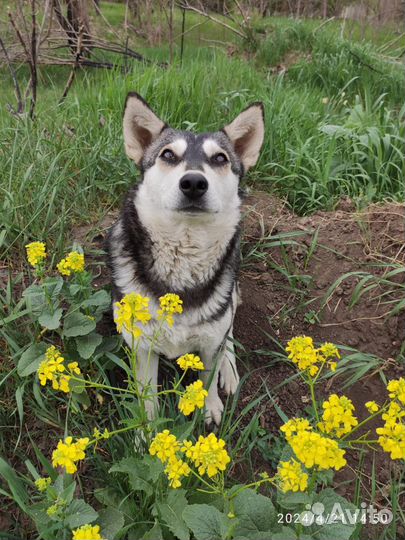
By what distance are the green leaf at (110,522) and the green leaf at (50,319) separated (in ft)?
2.65

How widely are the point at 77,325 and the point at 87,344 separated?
0.36 ft

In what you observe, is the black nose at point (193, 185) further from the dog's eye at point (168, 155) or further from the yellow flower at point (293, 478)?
the yellow flower at point (293, 478)

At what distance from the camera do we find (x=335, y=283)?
2715 mm

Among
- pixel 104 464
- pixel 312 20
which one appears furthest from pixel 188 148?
pixel 312 20

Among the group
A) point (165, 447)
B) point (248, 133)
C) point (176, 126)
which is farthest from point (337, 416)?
point (176, 126)

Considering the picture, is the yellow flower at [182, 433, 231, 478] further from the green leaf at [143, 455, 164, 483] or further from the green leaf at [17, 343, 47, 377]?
the green leaf at [17, 343, 47, 377]

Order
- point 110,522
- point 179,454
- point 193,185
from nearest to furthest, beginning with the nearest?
point 110,522 < point 179,454 < point 193,185

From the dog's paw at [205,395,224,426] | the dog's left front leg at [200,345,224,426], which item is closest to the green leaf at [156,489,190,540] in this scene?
the dog's left front leg at [200,345,224,426]

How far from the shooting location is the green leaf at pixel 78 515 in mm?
1333

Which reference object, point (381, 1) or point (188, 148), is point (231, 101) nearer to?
point (188, 148)

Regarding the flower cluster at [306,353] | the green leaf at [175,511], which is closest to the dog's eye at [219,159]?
the flower cluster at [306,353]

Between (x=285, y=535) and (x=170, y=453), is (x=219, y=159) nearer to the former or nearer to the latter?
(x=170, y=453)

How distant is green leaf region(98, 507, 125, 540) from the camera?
1.46m

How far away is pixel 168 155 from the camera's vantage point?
224 cm
